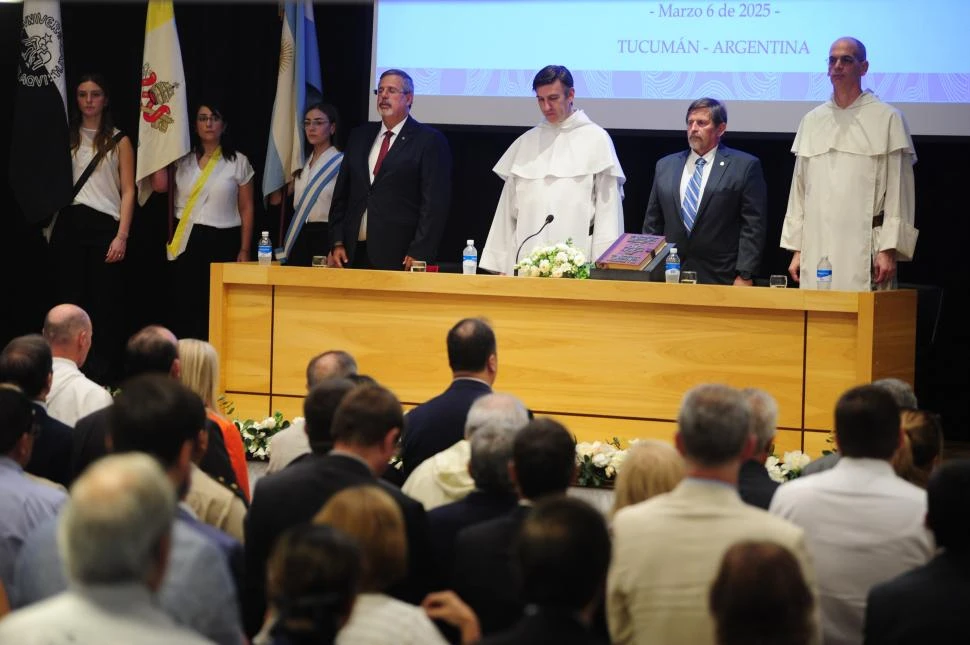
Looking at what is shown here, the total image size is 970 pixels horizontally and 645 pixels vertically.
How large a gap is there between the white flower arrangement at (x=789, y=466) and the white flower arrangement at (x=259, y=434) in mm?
2181

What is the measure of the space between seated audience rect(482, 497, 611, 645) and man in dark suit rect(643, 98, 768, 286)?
447 centimetres

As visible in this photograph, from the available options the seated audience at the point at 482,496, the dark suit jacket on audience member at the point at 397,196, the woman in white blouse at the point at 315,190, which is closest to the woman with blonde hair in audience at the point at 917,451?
the seated audience at the point at 482,496

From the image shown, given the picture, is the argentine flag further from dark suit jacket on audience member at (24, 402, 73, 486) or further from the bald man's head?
dark suit jacket on audience member at (24, 402, 73, 486)

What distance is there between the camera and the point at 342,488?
2857mm

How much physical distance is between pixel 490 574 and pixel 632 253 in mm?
3593

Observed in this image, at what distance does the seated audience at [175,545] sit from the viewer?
7.57 feet

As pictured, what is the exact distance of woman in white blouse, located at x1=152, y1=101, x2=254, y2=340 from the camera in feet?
25.8

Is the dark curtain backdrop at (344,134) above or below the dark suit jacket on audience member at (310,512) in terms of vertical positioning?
above

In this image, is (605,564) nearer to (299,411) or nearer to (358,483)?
(358,483)

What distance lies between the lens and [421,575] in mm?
2838

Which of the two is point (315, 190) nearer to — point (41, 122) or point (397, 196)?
point (397, 196)

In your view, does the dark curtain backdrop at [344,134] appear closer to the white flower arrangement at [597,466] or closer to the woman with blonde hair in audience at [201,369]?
the white flower arrangement at [597,466]

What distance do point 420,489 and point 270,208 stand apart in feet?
17.6

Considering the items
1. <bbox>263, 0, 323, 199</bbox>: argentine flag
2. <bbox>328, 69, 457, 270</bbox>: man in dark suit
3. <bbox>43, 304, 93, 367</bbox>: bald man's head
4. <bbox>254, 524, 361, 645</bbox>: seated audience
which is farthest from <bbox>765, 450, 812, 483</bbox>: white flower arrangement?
<bbox>263, 0, 323, 199</bbox>: argentine flag
